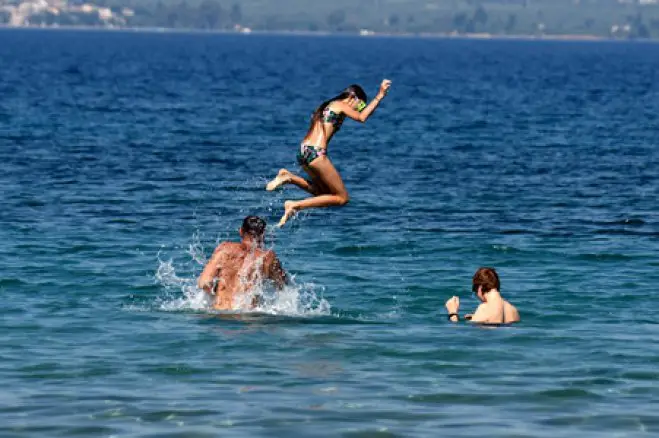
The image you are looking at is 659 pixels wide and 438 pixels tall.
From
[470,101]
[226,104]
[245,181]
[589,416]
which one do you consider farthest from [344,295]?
[470,101]

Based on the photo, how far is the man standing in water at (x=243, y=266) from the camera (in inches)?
810

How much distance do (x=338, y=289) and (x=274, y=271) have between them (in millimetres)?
3360

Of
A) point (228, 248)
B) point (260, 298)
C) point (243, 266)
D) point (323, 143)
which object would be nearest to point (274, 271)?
point (243, 266)

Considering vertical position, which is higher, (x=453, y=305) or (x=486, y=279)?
(x=486, y=279)

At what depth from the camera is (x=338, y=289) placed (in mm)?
24281

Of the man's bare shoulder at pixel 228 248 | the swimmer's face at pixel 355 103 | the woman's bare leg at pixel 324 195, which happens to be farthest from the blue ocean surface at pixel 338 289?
the swimmer's face at pixel 355 103

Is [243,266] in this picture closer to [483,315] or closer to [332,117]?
[332,117]

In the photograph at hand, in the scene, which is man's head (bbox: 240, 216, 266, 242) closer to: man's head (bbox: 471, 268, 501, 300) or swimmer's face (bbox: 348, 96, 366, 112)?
swimmer's face (bbox: 348, 96, 366, 112)

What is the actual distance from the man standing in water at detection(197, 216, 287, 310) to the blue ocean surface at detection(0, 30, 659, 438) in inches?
20.5

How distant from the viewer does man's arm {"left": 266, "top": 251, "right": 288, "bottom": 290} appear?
2098cm

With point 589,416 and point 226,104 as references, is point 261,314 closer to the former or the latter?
point 589,416

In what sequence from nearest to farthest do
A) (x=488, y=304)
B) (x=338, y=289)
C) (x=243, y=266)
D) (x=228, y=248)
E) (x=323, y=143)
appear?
(x=323, y=143) → (x=488, y=304) → (x=243, y=266) → (x=228, y=248) → (x=338, y=289)

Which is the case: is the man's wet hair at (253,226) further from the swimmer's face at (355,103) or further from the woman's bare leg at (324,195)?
the swimmer's face at (355,103)

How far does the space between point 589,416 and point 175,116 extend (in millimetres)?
56119
